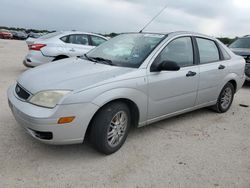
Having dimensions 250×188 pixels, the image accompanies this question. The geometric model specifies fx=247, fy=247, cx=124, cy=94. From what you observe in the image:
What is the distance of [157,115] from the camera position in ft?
12.0

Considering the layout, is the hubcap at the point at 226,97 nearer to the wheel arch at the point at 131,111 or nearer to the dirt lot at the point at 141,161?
the dirt lot at the point at 141,161

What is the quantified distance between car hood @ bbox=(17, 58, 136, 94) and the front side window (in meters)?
0.68

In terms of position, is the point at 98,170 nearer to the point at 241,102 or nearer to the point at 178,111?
the point at 178,111

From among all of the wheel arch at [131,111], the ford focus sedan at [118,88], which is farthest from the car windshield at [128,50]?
the wheel arch at [131,111]

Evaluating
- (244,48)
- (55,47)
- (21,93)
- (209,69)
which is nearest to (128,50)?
(209,69)

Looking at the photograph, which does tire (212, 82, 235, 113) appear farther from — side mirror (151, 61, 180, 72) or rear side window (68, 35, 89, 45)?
rear side window (68, 35, 89, 45)

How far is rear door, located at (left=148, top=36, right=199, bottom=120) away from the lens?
11.4 ft

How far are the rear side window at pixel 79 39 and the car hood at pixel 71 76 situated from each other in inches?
172

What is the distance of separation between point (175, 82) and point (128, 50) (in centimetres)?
86

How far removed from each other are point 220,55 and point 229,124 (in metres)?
Result: 1.32

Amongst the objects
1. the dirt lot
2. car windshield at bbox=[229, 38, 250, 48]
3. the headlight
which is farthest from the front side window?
car windshield at bbox=[229, 38, 250, 48]

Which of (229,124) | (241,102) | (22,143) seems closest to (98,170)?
(22,143)

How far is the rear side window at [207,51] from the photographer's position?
4.31 m

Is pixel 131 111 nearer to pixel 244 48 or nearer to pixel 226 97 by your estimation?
pixel 226 97
